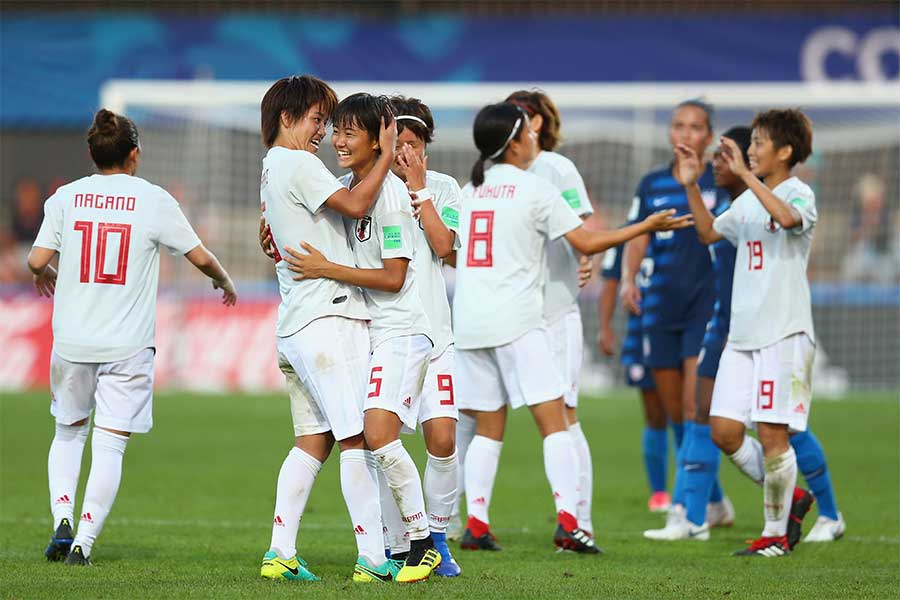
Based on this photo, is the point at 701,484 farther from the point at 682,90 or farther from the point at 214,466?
the point at 682,90

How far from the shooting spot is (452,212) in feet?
22.0

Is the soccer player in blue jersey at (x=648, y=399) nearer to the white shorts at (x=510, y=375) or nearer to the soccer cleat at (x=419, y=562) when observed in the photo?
the white shorts at (x=510, y=375)

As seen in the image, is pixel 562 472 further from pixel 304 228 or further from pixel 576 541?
pixel 304 228

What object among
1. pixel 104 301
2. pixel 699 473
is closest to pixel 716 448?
pixel 699 473

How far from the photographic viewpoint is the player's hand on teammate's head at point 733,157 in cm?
699

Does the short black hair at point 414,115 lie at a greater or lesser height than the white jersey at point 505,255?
greater

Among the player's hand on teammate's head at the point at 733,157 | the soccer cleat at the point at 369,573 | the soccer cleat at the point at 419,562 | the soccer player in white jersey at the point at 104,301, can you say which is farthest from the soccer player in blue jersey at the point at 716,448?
the soccer player in white jersey at the point at 104,301

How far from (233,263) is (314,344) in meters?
14.0

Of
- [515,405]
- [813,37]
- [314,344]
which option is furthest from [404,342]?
[813,37]

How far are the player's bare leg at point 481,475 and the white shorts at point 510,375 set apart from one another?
0.09 meters

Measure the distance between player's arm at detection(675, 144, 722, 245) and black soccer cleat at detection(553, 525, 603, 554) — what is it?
1.69m

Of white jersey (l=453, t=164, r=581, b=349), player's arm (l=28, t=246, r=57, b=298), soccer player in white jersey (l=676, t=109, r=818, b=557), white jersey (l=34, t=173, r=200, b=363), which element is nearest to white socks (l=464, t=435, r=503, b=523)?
white jersey (l=453, t=164, r=581, b=349)

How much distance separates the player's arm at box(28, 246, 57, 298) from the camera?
677 cm

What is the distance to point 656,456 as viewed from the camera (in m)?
9.41
